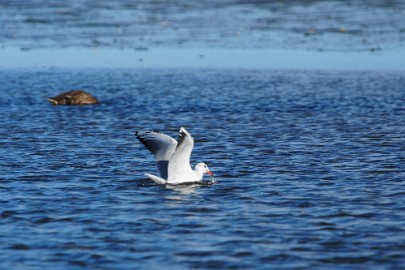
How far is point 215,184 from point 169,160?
83 centimetres

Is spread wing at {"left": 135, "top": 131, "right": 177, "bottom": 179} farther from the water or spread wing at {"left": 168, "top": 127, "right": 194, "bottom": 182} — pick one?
the water

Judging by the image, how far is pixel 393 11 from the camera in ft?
158

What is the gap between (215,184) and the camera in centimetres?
1353

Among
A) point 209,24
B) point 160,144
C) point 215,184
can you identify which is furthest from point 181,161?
point 209,24

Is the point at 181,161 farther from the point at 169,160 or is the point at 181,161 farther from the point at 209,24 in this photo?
the point at 209,24

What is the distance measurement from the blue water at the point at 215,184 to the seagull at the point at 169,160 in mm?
217

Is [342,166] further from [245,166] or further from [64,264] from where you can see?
[64,264]

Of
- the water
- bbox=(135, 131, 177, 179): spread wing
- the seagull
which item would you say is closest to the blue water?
the seagull

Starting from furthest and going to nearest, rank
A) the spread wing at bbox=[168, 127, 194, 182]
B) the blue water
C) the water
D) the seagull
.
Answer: the water, the seagull, the spread wing at bbox=[168, 127, 194, 182], the blue water

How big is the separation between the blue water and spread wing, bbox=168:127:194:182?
0.86 feet

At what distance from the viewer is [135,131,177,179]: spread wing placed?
1306 cm

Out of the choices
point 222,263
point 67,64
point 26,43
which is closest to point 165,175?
point 222,263

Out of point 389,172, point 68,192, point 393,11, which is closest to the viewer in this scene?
point 68,192

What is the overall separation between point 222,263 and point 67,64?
23148 millimetres
